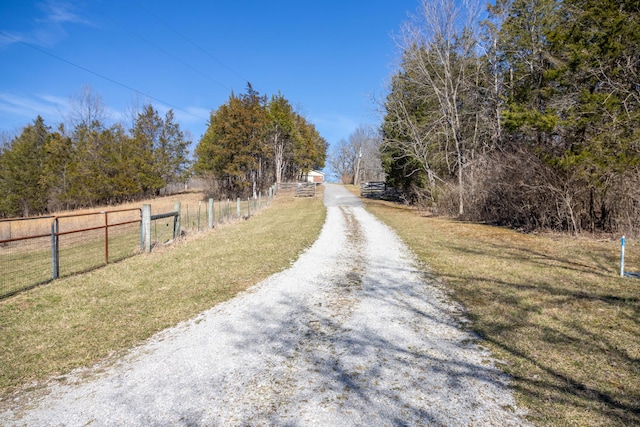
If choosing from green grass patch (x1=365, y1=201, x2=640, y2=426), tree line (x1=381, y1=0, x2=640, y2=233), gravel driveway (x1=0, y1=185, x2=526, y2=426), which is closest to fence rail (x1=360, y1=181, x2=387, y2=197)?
tree line (x1=381, y1=0, x2=640, y2=233)

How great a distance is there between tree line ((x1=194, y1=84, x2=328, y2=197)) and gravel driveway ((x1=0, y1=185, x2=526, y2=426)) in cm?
2678

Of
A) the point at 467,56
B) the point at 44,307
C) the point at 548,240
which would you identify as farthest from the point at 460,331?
the point at 467,56

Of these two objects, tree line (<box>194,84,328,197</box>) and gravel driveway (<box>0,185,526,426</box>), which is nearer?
gravel driveway (<box>0,185,526,426</box>)

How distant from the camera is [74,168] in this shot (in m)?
38.4

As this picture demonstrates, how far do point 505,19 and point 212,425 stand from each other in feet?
68.8

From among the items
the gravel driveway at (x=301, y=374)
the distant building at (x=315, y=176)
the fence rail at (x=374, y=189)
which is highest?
the distant building at (x=315, y=176)

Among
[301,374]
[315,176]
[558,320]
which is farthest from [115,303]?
[315,176]

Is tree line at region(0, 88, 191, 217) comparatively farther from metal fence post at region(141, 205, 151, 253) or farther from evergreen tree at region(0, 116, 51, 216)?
metal fence post at region(141, 205, 151, 253)

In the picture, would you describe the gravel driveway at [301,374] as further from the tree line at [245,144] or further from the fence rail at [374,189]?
the fence rail at [374,189]

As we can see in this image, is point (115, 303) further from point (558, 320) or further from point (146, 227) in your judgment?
point (558, 320)

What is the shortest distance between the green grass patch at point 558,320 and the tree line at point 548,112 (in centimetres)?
244

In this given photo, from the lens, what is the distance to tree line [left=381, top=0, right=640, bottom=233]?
10.9 metres

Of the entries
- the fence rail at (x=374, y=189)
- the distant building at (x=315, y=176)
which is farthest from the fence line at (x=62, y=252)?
the distant building at (x=315, y=176)

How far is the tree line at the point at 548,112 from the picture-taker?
35.6ft
